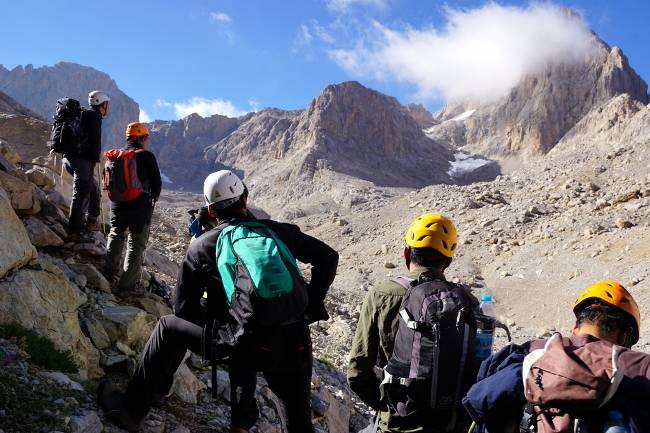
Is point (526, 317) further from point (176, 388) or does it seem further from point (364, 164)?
point (364, 164)

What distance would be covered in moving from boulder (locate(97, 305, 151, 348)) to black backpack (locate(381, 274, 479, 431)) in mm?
3457

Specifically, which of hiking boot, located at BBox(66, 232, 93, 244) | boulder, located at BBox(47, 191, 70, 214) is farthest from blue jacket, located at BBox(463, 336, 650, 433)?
boulder, located at BBox(47, 191, 70, 214)

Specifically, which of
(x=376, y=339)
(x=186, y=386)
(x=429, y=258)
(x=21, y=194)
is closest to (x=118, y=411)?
(x=186, y=386)

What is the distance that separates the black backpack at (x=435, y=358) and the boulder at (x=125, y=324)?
11.3 ft

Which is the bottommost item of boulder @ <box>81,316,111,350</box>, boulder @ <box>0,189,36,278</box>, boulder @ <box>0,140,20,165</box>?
boulder @ <box>81,316,111,350</box>

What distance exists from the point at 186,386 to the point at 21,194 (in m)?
3.50

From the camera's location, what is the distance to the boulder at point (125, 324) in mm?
5395

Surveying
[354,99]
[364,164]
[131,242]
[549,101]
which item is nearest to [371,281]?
[131,242]

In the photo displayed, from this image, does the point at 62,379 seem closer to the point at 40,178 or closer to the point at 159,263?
the point at 40,178

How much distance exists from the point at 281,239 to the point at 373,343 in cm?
96

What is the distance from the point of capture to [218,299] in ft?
11.7

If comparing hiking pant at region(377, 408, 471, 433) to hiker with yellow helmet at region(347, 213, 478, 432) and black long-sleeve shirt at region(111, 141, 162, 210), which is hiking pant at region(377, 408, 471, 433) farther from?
black long-sleeve shirt at region(111, 141, 162, 210)

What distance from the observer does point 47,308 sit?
189 inches

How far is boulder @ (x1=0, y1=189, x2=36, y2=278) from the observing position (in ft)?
15.5
